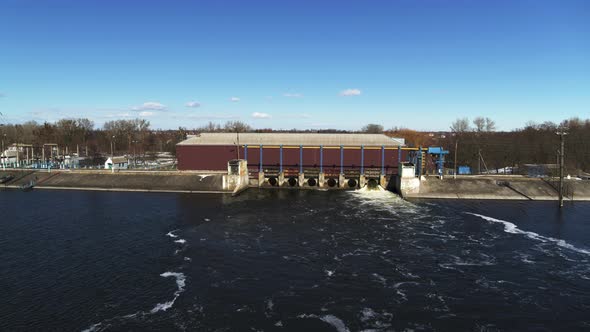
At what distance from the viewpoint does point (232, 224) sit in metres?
41.4

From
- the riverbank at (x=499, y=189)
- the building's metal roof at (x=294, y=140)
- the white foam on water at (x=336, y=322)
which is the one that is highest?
the building's metal roof at (x=294, y=140)

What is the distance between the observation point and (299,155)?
2798 inches

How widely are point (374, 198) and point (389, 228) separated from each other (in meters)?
18.0

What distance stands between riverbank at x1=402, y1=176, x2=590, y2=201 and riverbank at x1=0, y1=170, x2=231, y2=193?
1318 inches

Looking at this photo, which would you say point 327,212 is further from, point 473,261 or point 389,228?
point 473,261

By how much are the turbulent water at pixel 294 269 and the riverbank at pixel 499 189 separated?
7.88m

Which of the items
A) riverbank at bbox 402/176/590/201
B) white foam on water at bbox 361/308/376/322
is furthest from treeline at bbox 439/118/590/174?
white foam on water at bbox 361/308/376/322

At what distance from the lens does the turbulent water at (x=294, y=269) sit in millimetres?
21641

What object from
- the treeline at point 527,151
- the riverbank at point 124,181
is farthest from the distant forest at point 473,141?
the riverbank at point 124,181

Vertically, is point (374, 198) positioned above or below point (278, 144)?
below

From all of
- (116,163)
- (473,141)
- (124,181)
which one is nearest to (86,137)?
(116,163)

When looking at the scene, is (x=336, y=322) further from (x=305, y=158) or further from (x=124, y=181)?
(x=124, y=181)

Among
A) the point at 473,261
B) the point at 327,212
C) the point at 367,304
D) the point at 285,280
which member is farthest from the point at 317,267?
the point at 327,212

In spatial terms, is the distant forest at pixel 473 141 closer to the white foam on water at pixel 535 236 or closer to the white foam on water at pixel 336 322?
the white foam on water at pixel 535 236
